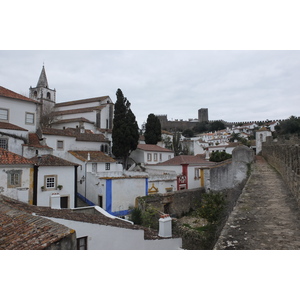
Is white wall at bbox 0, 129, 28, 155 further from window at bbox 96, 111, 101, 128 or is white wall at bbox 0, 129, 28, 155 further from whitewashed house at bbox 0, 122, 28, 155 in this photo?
window at bbox 96, 111, 101, 128

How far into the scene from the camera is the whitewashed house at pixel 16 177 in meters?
10.8

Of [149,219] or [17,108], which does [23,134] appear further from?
[149,219]

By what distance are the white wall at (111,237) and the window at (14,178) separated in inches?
292

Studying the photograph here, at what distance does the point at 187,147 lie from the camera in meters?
36.2

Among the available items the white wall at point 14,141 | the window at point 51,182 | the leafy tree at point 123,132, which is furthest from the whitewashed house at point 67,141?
the window at point 51,182

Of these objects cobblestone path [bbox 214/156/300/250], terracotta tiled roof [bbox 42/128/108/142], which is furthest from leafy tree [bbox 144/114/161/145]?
cobblestone path [bbox 214/156/300/250]

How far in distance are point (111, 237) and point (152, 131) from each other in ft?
85.9

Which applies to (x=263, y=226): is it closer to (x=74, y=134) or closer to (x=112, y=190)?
(x=112, y=190)

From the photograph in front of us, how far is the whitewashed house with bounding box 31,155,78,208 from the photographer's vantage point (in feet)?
40.5

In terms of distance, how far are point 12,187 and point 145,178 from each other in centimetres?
761

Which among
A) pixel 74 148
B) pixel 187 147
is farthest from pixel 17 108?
pixel 187 147

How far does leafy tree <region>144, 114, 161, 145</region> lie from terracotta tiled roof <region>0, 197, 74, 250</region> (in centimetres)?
2651

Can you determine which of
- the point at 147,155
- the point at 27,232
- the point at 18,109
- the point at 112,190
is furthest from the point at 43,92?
the point at 27,232

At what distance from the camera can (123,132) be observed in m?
24.5
